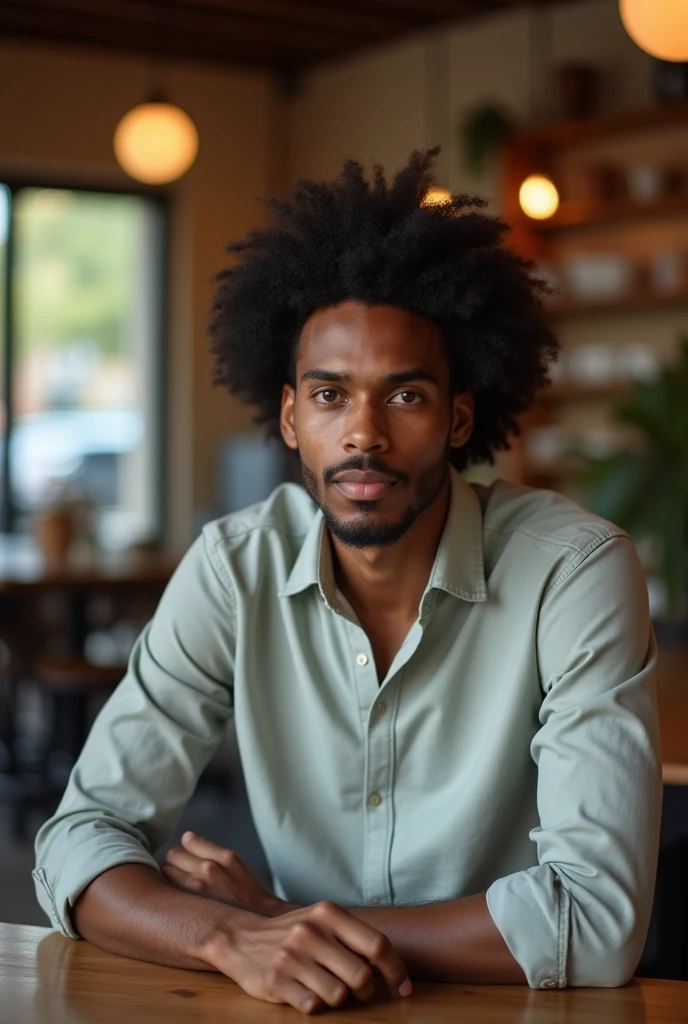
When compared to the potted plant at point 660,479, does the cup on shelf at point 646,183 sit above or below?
above

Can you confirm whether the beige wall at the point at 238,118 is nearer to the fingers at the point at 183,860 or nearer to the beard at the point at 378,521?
the beard at the point at 378,521

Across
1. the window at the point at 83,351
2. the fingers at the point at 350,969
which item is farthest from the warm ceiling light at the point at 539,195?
Answer: the fingers at the point at 350,969

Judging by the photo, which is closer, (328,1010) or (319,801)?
(328,1010)

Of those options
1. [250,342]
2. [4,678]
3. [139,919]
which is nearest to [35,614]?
[4,678]

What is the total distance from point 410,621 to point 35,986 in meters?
0.67

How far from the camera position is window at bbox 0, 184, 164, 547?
7293 mm

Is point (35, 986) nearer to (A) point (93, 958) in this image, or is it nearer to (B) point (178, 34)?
(A) point (93, 958)

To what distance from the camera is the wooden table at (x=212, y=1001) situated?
117cm

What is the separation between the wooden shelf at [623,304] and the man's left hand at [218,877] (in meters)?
5.12

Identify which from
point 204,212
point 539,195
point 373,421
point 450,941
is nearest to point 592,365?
point 539,195

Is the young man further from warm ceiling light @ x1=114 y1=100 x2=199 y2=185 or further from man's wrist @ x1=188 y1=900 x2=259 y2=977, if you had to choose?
warm ceiling light @ x1=114 y1=100 x2=199 y2=185

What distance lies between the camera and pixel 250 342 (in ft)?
6.14

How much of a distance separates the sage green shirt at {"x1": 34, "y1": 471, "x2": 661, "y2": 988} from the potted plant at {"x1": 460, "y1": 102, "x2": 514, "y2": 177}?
535cm

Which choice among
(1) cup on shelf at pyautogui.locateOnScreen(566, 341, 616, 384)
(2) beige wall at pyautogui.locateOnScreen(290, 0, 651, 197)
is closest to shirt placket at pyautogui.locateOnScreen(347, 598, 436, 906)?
(1) cup on shelf at pyautogui.locateOnScreen(566, 341, 616, 384)
